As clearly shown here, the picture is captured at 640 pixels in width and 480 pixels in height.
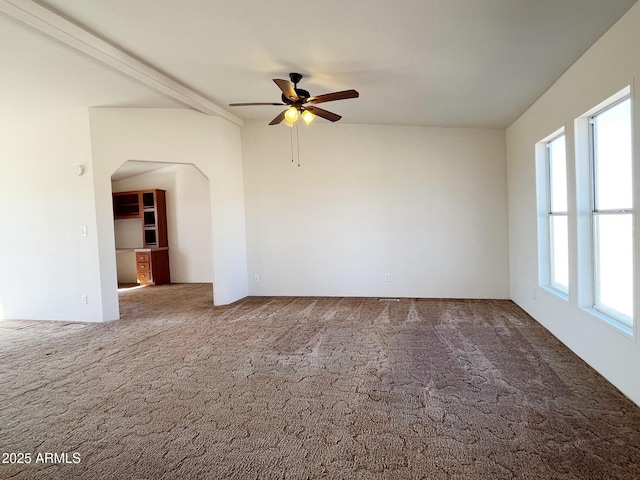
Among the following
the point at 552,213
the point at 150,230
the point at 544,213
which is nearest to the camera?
the point at 552,213

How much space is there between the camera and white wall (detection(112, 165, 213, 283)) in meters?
8.17

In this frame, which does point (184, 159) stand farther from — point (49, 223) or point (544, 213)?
point (544, 213)

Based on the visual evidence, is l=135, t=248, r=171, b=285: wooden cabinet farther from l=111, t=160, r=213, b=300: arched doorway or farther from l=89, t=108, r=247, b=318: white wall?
l=89, t=108, r=247, b=318: white wall

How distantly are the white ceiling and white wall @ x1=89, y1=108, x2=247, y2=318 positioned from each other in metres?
0.40

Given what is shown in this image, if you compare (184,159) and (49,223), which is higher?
(184,159)

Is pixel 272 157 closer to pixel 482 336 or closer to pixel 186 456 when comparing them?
pixel 482 336

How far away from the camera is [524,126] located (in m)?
4.64

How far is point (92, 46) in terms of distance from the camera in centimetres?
320

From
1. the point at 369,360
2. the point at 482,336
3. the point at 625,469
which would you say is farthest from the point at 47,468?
the point at 482,336

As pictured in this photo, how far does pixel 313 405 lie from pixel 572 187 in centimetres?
298

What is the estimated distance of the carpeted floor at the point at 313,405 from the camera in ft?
6.32

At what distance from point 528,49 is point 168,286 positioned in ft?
24.5

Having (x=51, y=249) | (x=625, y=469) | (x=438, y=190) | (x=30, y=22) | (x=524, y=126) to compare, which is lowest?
(x=625, y=469)

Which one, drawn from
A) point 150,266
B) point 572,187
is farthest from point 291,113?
point 150,266
